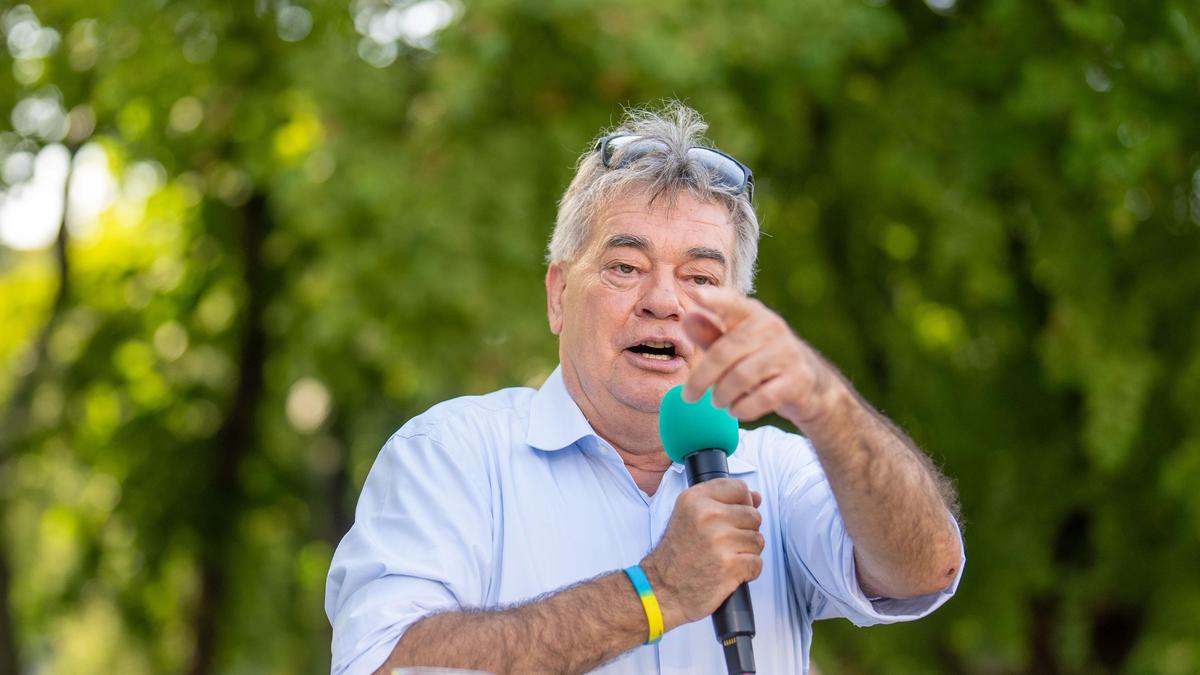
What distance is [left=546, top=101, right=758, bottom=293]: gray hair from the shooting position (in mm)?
3014

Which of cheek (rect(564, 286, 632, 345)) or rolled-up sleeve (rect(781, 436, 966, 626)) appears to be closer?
rolled-up sleeve (rect(781, 436, 966, 626))

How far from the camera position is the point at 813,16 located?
800 cm

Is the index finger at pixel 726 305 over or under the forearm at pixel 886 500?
over

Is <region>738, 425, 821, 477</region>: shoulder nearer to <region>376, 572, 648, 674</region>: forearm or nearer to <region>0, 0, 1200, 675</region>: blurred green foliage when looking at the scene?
<region>376, 572, 648, 674</region>: forearm

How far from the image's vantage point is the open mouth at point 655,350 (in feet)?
9.77

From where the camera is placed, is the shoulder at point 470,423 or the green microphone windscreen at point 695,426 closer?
the green microphone windscreen at point 695,426

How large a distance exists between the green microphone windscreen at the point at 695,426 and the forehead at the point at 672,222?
0.41 m

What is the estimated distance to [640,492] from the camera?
9.83ft

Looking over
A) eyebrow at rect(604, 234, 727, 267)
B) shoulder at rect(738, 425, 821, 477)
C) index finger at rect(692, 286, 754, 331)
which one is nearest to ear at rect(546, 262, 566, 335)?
eyebrow at rect(604, 234, 727, 267)

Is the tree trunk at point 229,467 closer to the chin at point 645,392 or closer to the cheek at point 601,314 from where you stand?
the cheek at point 601,314

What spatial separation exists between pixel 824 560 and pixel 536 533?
23.4 inches

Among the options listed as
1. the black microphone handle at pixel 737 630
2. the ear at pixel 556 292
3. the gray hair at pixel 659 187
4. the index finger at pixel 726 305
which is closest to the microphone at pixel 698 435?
the black microphone handle at pixel 737 630

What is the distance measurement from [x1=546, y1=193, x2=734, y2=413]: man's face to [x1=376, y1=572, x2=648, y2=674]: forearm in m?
0.63

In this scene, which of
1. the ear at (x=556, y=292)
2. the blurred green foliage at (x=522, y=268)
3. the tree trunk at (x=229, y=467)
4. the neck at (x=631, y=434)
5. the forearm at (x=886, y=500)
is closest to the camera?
the forearm at (x=886, y=500)
